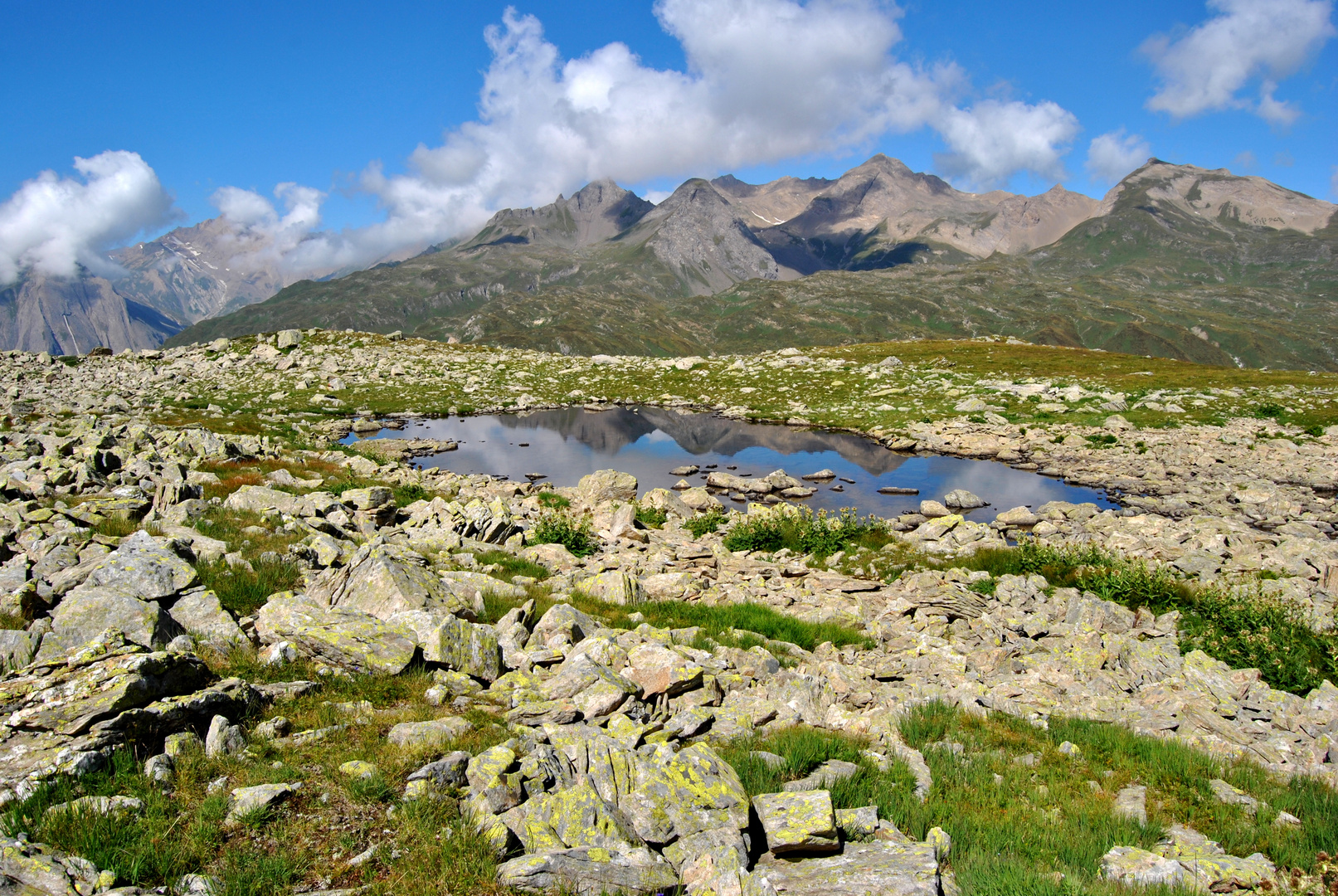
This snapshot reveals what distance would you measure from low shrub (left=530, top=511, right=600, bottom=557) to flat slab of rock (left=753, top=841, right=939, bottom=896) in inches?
587

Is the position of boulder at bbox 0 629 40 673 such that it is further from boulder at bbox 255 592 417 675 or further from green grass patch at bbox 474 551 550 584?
green grass patch at bbox 474 551 550 584

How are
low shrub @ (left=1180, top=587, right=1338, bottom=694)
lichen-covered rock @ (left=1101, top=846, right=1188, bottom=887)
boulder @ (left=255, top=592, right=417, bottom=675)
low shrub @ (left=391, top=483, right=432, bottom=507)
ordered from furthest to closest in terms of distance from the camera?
low shrub @ (left=391, top=483, right=432, bottom=507)
low shrub @ (left=1180, top=587, right=1338, bottom=694)
boulder @ (left=255, top=592, right=417, bottom=675)
lichen-covered rock @ (left=1101, top=846, right=1188, bottom=887)

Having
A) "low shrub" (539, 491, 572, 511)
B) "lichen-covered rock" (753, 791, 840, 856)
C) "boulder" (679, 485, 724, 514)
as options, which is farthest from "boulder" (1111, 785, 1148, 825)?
"low shrub" (539, 491, 572, 511)

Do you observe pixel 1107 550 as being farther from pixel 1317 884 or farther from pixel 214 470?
pixel 214 470

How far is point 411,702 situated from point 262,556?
22.3 ft

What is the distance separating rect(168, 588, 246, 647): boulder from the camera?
9.09 m

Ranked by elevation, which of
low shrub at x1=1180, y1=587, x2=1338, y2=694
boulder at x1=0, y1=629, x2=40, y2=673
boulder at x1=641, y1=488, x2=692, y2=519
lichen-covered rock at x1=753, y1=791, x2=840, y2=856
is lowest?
low shrub at x1=1180, y1=587, x2=1338, y2=694

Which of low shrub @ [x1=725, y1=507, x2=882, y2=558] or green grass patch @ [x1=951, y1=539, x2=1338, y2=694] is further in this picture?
low shrub @ [x1=725, y1=507, x2=882, y2=558]

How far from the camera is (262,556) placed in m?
12.8

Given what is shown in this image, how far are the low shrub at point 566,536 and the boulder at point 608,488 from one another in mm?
7277

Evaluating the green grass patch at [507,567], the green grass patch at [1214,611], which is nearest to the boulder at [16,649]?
the green grass patch at [507,567]

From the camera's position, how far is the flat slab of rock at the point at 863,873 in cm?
563

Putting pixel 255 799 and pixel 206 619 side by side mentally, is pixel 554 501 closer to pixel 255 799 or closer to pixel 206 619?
pixel 206 619

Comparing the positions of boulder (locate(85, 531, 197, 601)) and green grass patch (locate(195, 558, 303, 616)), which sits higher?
boulder (locate(85, 531, 197, 601))
